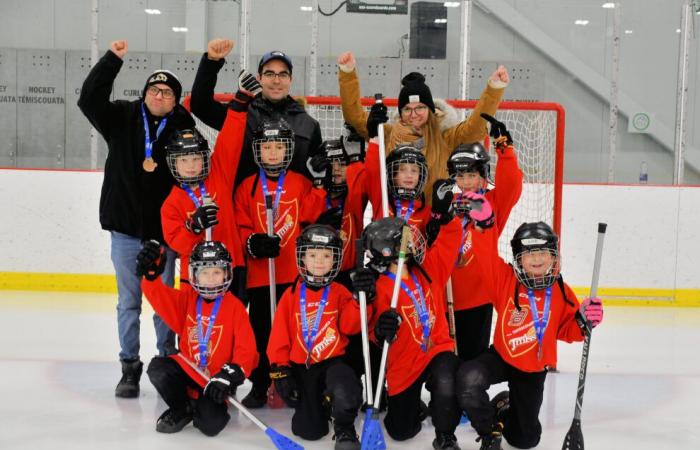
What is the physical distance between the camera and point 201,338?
3.28 meters

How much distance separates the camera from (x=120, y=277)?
3.74 meters

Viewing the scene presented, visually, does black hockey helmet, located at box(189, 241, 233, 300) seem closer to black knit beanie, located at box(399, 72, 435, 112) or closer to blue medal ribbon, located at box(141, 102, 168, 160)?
blue medal ribbon, located at box(141, 102, 168, 160)

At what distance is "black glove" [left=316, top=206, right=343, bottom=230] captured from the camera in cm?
345

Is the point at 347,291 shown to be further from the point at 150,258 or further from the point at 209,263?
the point at 150,258

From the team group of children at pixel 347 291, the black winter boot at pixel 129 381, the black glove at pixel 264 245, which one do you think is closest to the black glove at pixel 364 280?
the team group of children at pixel 347 291

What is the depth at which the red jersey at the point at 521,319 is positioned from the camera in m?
3.07

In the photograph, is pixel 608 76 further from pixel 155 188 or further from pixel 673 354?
pixel 155 188

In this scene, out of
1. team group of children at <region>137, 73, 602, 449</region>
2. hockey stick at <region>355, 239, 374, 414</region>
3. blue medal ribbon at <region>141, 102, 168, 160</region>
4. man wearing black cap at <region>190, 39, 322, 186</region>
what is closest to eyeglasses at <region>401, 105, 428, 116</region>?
team group of children at <region>137, 73, 602, 449</region>

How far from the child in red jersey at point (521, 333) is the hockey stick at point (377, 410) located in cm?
28

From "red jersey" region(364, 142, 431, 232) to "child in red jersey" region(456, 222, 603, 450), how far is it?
0.36 metres

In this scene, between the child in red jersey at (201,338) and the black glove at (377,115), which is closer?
the child in red jersey at (201,338)

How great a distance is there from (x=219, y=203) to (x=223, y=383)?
33.2 inches

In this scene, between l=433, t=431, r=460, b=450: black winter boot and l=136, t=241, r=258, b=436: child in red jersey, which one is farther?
l=136, t=241, r=258, b=436: child in red jersey

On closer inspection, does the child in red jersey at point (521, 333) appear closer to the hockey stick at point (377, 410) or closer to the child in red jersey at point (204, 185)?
the hockey stick at point (377, 410)
